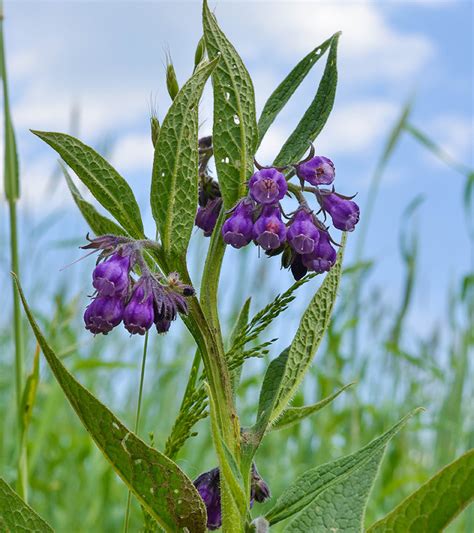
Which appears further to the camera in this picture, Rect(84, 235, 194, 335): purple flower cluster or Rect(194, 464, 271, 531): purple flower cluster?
Rect(194, 464, 271, 531): purple flower cluster

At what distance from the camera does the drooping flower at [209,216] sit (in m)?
1.33

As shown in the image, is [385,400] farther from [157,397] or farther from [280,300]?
[280,300]

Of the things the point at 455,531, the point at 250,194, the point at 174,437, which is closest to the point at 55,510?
the point at 455,531

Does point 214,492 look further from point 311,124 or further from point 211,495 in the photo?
point 311,124

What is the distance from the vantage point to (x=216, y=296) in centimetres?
121

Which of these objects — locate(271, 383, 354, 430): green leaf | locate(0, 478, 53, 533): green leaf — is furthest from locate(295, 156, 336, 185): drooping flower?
locate(0, 478, 53, 533): green leaf

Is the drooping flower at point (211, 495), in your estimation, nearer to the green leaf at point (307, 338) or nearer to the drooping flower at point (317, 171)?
the green leaf at point (307, 338)

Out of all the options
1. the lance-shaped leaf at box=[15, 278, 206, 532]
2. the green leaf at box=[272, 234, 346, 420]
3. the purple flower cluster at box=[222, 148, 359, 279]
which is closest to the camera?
the lance-shaped leaf at box=[15, 278, 206, 532]

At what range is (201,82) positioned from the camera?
1122mm

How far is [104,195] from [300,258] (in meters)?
0.30

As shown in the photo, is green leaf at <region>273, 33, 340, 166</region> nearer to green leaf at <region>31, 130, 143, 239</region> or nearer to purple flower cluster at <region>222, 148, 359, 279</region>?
purple flower cluster at <region>222, 148, 359, 279</region>

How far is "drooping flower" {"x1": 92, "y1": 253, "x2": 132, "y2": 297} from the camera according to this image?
1.16 meters

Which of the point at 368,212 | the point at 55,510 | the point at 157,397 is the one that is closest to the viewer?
the point at 368,212

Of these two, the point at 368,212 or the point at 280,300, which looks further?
the point at 368,212
